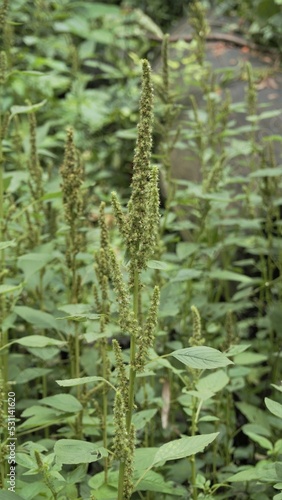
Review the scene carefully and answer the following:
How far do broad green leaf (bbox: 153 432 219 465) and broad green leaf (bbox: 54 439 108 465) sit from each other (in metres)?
0.11

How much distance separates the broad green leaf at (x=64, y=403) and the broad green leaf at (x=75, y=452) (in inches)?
13.0

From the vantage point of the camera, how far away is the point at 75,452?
1.24 meters

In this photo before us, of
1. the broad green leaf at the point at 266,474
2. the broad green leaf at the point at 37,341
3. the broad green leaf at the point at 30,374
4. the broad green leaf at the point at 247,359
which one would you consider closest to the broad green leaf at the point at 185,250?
the broad green leaf at the point at 247,359

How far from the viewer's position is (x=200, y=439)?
125cm

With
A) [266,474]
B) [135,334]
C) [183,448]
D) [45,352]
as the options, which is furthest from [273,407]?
[45,352]

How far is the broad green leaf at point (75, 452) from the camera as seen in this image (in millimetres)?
1215

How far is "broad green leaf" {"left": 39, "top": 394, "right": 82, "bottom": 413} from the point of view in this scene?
1.60 m

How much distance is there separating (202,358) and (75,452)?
0.28m

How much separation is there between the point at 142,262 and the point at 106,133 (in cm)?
494

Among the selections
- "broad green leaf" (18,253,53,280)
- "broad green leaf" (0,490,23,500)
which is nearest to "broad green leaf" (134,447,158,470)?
"broad green leaf" (0,490,23,500)

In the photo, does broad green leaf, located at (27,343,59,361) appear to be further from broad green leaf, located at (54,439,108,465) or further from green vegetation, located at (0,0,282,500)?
broad green leaf, located at (54,439,108,465)

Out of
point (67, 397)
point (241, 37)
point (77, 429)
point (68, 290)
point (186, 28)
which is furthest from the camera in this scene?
point (186, 28)

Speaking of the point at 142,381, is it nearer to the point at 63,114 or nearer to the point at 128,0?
the point at 63,114

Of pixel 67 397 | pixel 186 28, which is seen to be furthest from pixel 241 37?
pixel 67 397
